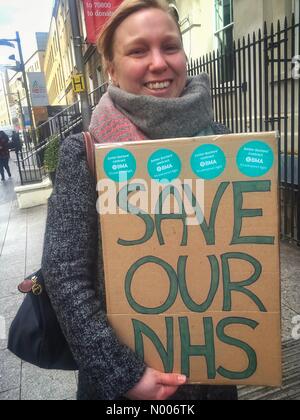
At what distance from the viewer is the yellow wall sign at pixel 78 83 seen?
22.8 ft

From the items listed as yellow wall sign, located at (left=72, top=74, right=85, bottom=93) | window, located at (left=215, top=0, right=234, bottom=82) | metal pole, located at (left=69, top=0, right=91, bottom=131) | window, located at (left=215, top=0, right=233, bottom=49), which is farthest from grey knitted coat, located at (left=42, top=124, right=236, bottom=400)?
window, located at (left=215, top=0, right=233, bottom=49)

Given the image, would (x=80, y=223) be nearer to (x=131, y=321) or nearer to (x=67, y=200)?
(x=67, y=200)

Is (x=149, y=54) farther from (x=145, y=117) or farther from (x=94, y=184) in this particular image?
(x=94, y=184)

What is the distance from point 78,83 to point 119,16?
245 inches

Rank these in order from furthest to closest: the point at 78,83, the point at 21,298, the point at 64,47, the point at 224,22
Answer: the point at 64,47 → the point at 224,22 → the point at 78,83 → the point at 21,298

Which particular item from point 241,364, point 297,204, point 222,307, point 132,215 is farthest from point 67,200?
point 297,204

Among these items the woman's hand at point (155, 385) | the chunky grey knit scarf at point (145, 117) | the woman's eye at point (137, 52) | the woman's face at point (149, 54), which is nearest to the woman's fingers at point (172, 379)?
the woman's hand at point (155, 385)

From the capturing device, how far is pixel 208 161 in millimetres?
939

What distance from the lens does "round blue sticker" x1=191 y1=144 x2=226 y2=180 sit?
94 cm

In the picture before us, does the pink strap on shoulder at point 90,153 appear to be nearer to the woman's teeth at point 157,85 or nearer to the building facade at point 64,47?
the woman's teeth at point 157,85

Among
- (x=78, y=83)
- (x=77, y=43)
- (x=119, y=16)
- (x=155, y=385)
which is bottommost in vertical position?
(x=155, y=385)

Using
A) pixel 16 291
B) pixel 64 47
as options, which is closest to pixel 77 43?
pixel 16 291

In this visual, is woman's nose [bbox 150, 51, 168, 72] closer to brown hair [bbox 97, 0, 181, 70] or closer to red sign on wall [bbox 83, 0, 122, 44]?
brown hair [bbox 97, 0, 181, 70]

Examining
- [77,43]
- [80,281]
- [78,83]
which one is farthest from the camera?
[78,83]
